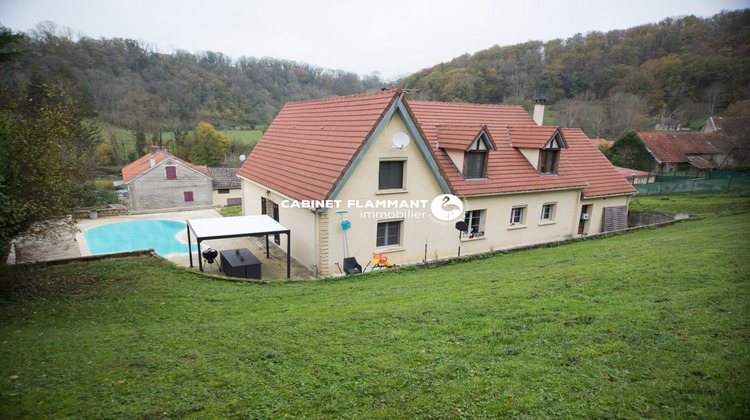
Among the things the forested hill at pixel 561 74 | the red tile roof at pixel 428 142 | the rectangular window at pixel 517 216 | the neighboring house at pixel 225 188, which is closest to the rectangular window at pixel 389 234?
the red tile roof at pixel 428 142

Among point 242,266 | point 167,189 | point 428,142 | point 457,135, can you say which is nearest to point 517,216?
point 457,135

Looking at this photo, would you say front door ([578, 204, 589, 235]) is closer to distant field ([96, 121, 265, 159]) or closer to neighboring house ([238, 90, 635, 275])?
neighboring house ([238, 90, 635, 275])

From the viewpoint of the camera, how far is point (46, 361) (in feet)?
18.3

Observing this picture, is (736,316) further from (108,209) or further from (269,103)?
(269,103)

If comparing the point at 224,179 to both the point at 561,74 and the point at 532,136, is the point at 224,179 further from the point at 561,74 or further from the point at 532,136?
the point at 561,74

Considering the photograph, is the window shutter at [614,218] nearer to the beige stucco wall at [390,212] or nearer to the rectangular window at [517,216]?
the rectangular window at [517,216]

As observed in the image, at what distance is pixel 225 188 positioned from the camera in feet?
119

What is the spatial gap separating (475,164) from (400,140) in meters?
4.56

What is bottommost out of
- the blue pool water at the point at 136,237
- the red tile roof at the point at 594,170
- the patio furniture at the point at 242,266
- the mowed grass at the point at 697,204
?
the blue pool water at the point at 136,237

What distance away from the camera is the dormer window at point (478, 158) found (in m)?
15.9

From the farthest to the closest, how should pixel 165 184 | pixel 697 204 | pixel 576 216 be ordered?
pixel 165 184
pixel 697 204
pixel 576 216

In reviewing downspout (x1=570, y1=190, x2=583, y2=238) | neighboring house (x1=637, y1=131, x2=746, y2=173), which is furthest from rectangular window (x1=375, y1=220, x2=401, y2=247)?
neighboring house (x1=637, y1=131, x2=746, y2=173)

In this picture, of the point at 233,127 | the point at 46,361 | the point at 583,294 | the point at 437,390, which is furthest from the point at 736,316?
the point at 233,127

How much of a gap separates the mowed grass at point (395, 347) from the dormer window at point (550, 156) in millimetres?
8440
